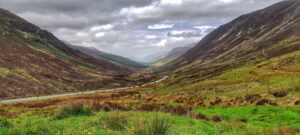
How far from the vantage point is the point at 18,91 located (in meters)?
89.9

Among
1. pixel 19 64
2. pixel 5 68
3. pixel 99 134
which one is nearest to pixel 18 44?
pixel 19 64

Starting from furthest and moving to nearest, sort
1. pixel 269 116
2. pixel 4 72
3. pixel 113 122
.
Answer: pixel 4 72
pixel 269 116
pixel 113 122

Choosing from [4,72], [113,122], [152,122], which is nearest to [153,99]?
[113,122]

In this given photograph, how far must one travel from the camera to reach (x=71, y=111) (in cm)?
1973

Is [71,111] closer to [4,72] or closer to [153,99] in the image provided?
[153,99]

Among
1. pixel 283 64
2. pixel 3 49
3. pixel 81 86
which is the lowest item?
pixel 81 86

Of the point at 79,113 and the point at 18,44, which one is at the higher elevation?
the point at 18,44

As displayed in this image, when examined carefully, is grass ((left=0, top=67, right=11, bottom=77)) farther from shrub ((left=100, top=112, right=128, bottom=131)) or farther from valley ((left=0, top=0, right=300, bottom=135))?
shrub ((left=100, top=112, right=128, bottom=131))

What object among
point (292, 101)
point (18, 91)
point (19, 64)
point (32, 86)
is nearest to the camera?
point (292, 101)

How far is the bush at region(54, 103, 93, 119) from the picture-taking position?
19241mm

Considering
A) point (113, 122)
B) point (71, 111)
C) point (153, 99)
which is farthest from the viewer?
point (153, 99)

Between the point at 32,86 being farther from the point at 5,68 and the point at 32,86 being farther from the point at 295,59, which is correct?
the point at 295,59

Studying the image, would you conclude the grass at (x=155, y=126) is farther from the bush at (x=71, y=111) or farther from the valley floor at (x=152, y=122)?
the bush at (x=71, y=111)

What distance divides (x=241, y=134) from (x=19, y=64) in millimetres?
123178
